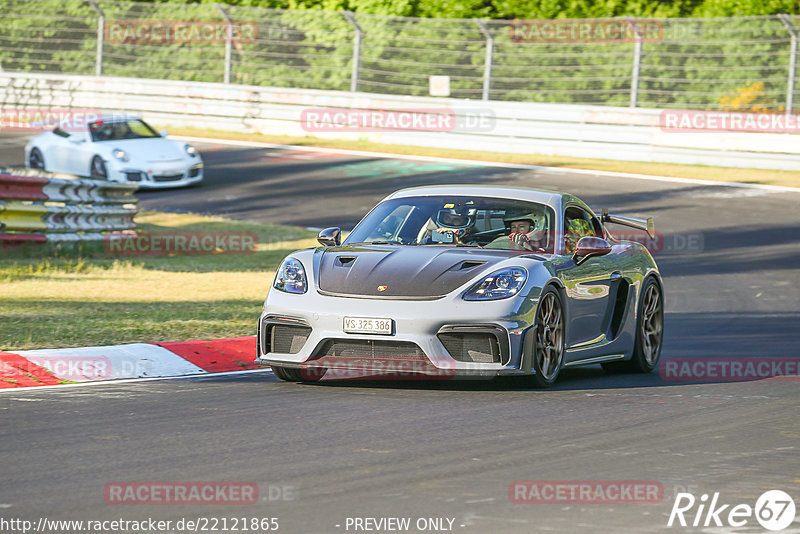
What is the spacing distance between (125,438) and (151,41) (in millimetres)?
28985

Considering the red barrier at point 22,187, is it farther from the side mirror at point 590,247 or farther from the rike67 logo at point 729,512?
the rike67 logo at point 729,512

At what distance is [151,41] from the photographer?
34.6 m

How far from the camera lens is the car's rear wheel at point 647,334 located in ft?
33.3

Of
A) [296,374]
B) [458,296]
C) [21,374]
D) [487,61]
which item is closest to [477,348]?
[458,296]

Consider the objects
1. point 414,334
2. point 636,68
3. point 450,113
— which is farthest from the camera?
point 450,113

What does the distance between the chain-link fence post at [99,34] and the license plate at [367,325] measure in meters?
26.2

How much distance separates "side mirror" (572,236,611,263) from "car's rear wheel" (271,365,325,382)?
192 cm

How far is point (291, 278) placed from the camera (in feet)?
28.8

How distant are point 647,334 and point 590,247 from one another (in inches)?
53.2

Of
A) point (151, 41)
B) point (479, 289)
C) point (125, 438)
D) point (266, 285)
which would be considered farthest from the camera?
point (151, 41)

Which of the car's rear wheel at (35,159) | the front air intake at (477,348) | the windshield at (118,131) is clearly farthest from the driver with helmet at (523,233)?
the car's rear wheel at (35,159)

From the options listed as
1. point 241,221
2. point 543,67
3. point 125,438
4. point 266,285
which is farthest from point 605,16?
point 125,438

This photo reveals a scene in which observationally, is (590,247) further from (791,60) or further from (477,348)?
(791,60)

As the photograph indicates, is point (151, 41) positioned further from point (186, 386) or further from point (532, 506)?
point (532, 506)
